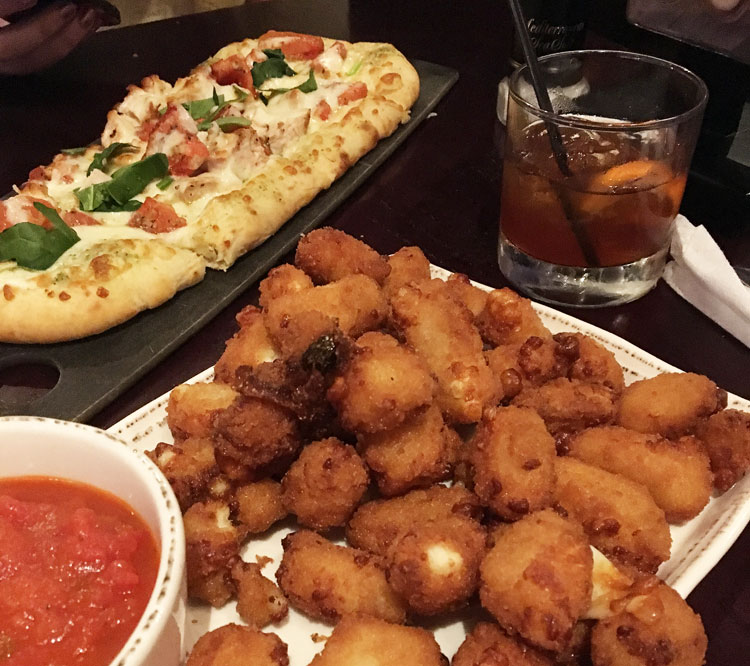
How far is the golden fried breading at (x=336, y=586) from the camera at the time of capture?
4.57 feet

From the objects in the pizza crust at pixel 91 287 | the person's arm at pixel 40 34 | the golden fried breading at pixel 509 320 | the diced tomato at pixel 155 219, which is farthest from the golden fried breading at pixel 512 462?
the person's arm at pixel 40 34

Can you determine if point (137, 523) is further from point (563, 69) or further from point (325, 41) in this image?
point (325, 41)

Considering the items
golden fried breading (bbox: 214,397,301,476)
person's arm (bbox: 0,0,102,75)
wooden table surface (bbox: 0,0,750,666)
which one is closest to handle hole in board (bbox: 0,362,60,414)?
wooden table surface (bbox: 0,0,750,666)

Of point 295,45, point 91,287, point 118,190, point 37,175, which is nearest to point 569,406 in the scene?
point 91,287

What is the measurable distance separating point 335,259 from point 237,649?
3.39ft

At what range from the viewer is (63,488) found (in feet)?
4.68

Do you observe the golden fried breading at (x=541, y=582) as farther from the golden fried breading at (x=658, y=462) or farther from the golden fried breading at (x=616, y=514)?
the golden fried breading at (x=658, y=462)

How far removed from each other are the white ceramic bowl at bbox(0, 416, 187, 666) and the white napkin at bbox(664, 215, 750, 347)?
5.75 feet

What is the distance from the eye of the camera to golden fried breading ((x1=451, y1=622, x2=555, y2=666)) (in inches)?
48.9

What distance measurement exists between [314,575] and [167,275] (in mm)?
1364

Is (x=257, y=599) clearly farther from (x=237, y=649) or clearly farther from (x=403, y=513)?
(x=403, y=513)

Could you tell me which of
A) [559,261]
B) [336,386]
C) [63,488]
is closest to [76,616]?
[63,488]

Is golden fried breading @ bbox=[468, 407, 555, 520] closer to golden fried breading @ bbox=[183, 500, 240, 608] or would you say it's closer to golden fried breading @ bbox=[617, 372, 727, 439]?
golden fried breading @ bbox=[617, 372, 727, 439]

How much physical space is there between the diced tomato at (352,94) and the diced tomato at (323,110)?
0.07m
